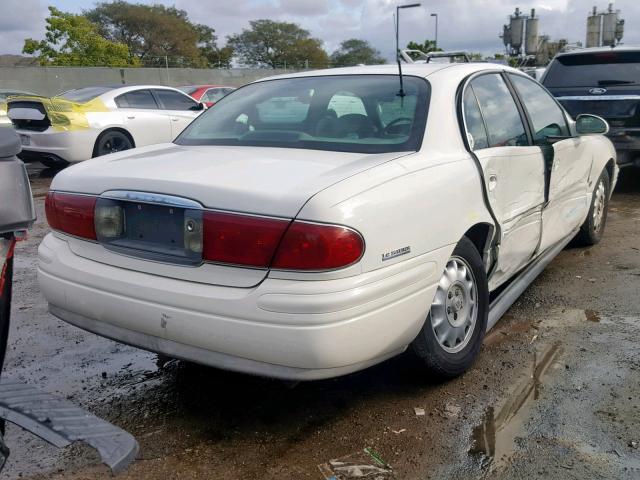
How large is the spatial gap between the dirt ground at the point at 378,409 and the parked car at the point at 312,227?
10.0 inches

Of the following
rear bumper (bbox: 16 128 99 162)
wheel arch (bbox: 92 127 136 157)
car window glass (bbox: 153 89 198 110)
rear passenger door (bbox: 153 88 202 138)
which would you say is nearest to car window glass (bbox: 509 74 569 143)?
rear bumper (bbox: 16 128 99 162)

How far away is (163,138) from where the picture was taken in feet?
37.1

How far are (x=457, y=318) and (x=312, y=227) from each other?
1152 mm

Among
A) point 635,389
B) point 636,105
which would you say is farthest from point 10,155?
point 636,105

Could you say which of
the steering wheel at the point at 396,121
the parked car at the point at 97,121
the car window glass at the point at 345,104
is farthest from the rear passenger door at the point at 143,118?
the steering wheel at the point at 396,121

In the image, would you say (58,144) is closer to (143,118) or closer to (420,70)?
(143,118)

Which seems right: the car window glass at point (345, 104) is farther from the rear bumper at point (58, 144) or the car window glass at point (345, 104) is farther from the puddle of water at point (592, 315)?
the rear bumper at point (58, 144)

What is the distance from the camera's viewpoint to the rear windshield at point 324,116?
3135 millimetres

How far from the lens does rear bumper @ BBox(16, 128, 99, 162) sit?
977cm

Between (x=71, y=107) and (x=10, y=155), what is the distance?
8.50m

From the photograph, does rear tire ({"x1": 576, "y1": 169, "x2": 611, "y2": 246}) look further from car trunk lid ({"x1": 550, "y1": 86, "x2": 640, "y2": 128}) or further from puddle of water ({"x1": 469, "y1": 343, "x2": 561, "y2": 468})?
puddle of water ({"x1": 469, "y1": 343, "x2": 561, "y2": 468})

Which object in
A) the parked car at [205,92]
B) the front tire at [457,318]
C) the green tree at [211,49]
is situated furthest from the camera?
the green tree at [211,49]

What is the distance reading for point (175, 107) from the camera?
11688 mm

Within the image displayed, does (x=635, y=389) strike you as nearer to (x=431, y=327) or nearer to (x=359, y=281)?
(x=431, y=327)
